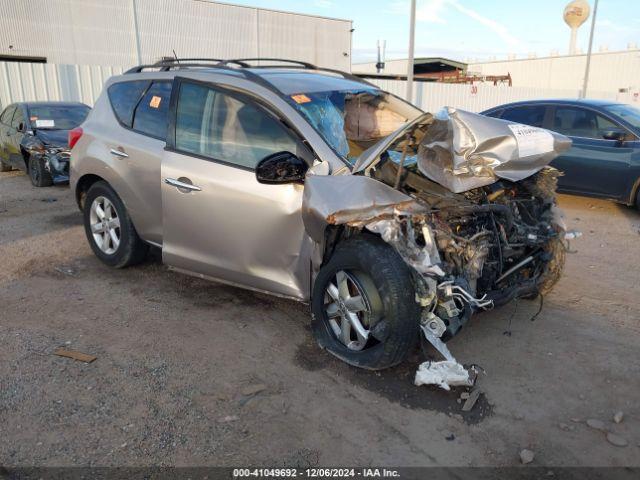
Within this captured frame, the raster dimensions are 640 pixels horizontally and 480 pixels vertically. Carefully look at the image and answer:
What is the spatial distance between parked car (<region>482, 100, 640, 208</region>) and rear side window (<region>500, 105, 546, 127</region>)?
1 centimetres

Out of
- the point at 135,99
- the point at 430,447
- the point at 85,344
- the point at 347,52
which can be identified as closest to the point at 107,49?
the point at 347,52

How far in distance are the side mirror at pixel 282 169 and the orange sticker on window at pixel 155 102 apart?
1613 mm

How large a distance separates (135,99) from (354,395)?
11.0 feet

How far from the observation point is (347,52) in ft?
107

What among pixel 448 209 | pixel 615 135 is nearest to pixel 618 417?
pixel 448 209

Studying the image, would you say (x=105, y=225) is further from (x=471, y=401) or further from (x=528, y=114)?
(x=528, y=114)

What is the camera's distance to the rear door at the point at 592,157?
289 inches

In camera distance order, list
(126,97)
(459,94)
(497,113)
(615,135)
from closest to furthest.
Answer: (126,97) → (615,135) → (497,113) → (459,94)

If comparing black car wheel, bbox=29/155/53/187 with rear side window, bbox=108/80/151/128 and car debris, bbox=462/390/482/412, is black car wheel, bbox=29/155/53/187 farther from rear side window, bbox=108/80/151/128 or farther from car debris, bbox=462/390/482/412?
car debris, bbox=462/390/482/412

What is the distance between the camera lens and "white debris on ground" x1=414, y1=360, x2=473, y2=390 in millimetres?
3104

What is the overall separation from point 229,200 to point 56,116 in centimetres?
829

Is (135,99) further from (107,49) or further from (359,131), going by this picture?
(107,49)

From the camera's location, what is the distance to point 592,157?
7531 millimetres

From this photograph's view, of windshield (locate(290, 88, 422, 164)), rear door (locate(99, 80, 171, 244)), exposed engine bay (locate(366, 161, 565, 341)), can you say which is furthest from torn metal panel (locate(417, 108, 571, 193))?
rear door (locate(99, 80, 171, 244))
